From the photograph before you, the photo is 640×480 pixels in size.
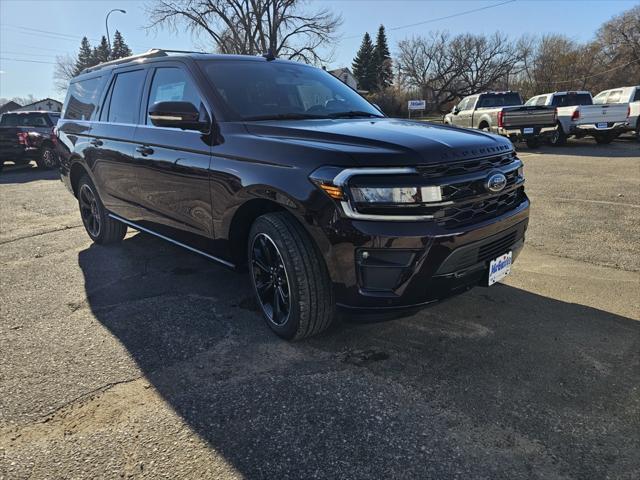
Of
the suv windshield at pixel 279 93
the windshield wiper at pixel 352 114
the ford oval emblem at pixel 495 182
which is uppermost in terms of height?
the suv windshield at pixel 279 93

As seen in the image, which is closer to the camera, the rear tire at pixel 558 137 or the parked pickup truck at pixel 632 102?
the rear tire at pixel 558 137

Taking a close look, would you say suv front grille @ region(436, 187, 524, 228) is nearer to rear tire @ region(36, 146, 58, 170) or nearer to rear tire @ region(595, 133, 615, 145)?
rear tire @ region(595, 133, 615, 145)

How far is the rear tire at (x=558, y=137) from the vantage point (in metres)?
15.0

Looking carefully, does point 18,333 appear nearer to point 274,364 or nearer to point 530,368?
point 274,364

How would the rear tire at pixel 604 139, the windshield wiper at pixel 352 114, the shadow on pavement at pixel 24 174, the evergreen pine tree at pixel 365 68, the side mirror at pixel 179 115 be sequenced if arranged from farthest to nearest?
the evergreen pine tree at pixel 365 68, the rear tire at pixel 604 139, the shadow on pavement at pixel 24 174, the windshield wiper at pixel 352 114, the side mirror at pixel 179 115

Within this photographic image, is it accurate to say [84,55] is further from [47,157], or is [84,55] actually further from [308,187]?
[308,187]

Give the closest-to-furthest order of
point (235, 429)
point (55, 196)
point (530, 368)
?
1. point (235, 429)
2. point (530, 368)
3. point (55, 196)

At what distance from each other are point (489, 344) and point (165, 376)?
6.54 ft

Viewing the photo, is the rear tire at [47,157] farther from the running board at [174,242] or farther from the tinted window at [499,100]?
the tinted window at [499,100]

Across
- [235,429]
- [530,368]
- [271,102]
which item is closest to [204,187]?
[271,102]

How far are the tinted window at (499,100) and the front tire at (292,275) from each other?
1560 centimetres

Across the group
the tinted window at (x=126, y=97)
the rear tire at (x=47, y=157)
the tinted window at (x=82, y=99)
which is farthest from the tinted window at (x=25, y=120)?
the tinted window at (x=126, y=97)

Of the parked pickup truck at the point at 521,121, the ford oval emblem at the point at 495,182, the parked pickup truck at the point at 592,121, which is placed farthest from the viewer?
the parked pickup truck at the point at 592,121

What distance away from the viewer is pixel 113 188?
461cm
